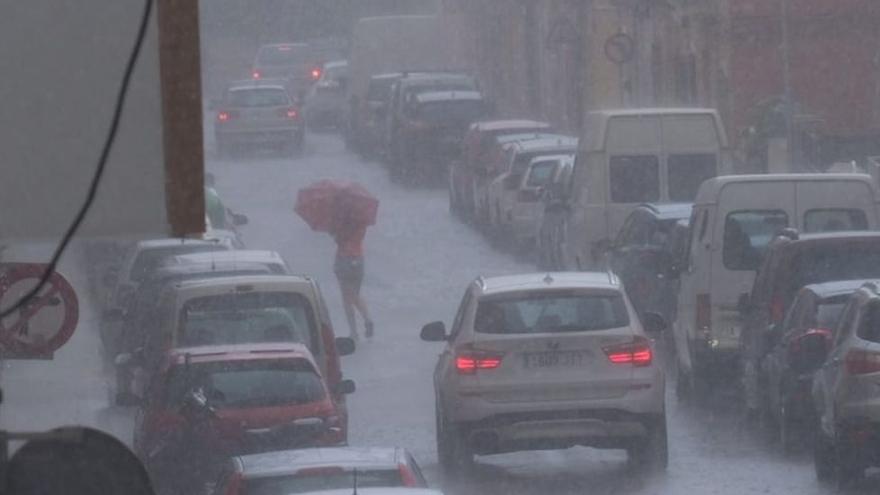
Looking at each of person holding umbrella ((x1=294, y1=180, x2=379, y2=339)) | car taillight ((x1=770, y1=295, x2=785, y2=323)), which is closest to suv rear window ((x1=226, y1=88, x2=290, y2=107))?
person holding umbrella ((x1=294, y1=180, x2=379, y2=339))

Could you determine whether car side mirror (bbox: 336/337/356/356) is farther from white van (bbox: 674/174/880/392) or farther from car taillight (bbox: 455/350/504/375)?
white van (bbox: 674/174/880/392)

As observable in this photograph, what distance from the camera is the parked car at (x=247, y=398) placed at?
40.7 ft

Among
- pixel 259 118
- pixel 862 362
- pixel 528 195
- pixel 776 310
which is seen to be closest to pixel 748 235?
pixel 776 310

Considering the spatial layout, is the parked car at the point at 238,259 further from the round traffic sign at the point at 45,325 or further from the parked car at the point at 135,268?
the round traffic sign at the point at 45,325

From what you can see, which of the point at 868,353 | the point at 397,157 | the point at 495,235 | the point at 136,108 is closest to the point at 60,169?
the point at 136,108

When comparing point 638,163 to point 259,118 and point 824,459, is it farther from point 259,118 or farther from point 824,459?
point 259,118

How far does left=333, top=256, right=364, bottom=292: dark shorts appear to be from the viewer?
22.6 meters

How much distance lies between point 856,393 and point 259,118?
36.8 metres

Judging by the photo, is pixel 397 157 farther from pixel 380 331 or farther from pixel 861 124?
pixel 380 331

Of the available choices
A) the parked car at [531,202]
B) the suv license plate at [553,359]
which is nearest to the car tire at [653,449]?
the suv license plate at [553,359]

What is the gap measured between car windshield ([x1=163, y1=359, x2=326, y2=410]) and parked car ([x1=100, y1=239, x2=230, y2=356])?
7.02 meters

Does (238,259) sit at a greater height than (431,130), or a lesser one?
greater

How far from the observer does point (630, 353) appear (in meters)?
14.3

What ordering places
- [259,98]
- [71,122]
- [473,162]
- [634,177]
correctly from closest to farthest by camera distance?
[71,122] < [634,177] < [473,162] < [259,98]
